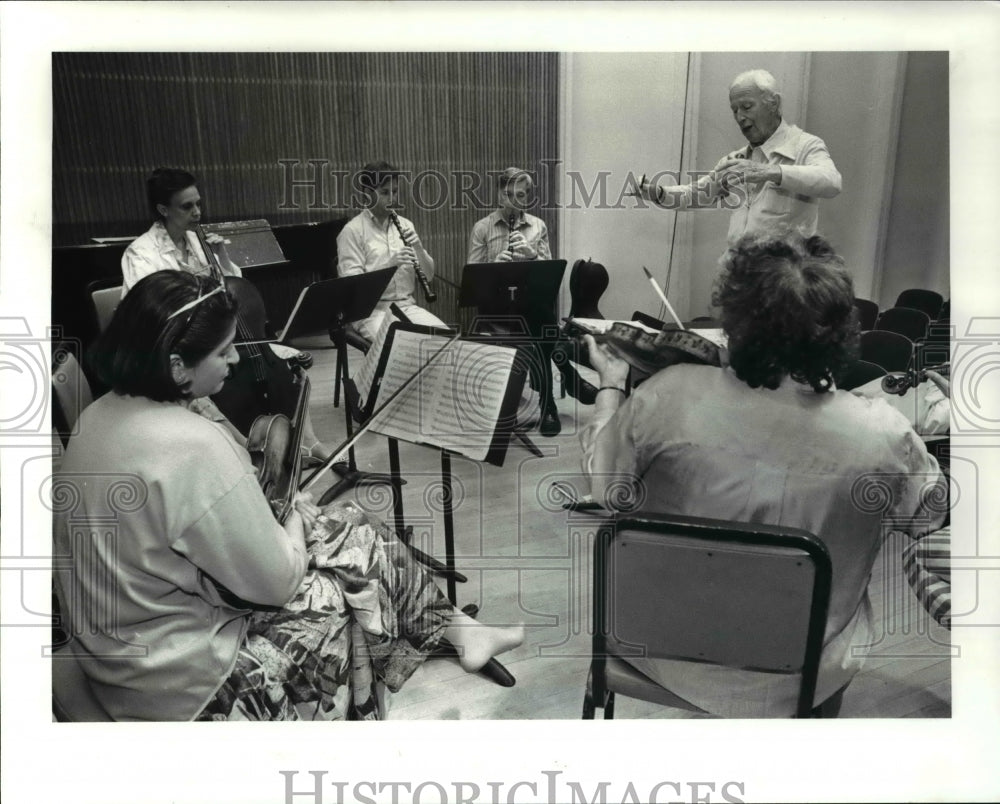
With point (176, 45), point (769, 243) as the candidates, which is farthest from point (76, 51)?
point (769, 243)

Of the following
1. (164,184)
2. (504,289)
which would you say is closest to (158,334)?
(164,184)

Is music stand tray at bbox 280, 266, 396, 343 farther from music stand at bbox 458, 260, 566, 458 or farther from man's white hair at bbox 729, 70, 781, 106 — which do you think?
man's white hair at bbox 729, 70, 781, 106

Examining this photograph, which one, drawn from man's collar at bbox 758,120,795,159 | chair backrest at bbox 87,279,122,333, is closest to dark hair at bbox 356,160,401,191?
chair backrest at bbox 87,279,122,333

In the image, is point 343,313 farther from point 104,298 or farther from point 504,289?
point 104,298

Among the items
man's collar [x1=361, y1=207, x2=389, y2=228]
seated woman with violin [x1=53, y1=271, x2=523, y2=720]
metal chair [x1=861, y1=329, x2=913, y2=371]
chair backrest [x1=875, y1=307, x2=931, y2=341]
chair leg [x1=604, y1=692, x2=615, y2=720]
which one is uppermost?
man's collar [x1=361, y1=207, x2=389, y2=228]

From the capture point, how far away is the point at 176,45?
2016 millimetres

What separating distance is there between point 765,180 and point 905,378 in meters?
0.56

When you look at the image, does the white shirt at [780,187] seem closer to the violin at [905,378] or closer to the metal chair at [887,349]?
the metal chair at [887,349]

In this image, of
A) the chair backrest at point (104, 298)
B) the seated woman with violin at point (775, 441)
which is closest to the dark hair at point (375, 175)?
the chair backrest at point (104, 298)

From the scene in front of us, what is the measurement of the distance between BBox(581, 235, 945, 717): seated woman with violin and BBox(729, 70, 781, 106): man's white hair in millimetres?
333

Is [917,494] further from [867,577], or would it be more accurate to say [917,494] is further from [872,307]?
[872,307]

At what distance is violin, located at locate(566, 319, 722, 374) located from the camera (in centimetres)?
200

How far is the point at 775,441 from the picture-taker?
1.91m

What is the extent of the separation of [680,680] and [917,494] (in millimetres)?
697
